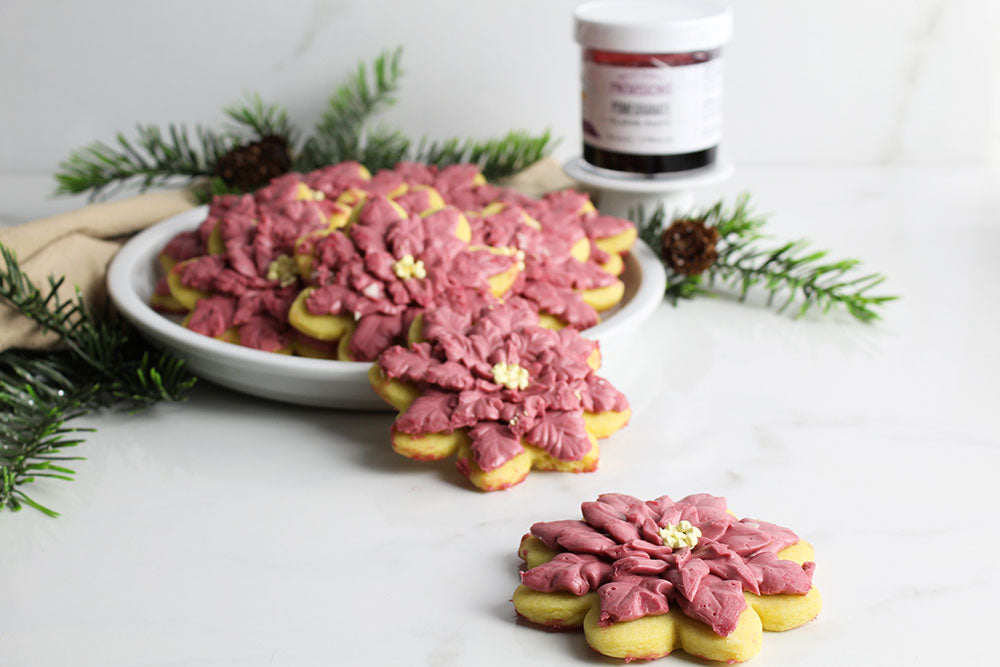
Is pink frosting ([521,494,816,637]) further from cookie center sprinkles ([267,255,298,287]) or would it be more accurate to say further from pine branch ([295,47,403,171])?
pine branch ([295,47,403,171])

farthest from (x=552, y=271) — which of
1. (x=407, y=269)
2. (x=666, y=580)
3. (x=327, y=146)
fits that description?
(x=327, y=146)

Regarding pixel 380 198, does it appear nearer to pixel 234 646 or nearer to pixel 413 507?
pixel 413 507

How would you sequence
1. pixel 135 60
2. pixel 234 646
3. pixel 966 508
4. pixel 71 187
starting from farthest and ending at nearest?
pixel 135 60 → pixel 71 187 → pixel 966 508 → pixel 234 646

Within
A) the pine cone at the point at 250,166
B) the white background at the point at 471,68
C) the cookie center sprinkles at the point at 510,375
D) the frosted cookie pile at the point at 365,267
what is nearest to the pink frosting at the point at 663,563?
the cookie center sprinkles at the point at 510,375

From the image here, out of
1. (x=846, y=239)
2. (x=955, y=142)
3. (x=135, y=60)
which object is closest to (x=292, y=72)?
(x=135, y=60)

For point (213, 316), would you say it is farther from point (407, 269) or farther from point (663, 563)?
point (663, 563)
